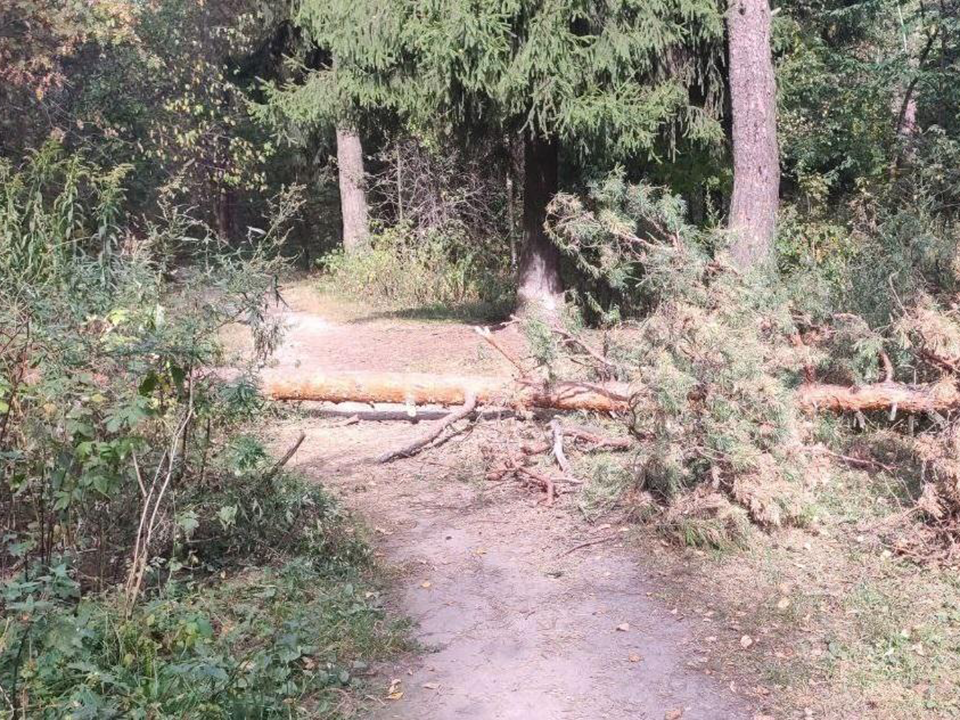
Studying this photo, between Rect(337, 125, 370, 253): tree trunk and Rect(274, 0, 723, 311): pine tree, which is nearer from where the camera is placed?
Rect(274, 0, 723, 311): pine tree

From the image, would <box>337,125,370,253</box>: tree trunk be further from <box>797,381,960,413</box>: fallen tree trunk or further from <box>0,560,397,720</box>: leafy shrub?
<box>0,560,397,720</box>: leafy shrub

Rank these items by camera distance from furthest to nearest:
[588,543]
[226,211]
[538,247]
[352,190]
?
[226,211] → [352,190] → [538,247] → [588,543]

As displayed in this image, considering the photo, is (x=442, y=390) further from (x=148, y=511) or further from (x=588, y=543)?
(x=148, y=511)

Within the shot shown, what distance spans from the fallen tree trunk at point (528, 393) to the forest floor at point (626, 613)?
0.66 m

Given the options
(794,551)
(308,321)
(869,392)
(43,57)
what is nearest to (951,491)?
(794,551)

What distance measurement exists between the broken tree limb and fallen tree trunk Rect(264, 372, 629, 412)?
90 millimetres

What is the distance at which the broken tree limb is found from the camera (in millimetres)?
7652

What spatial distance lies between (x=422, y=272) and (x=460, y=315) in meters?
2.81

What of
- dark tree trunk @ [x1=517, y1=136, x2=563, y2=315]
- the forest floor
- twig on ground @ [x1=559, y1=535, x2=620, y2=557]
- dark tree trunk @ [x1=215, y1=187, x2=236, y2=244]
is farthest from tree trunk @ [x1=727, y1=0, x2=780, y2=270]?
dark tree trunk @ [x1=215, y1=187, x2=236, y2=244]

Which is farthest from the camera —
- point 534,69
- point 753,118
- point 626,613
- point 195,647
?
point 753,118

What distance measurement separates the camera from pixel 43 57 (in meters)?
15.7

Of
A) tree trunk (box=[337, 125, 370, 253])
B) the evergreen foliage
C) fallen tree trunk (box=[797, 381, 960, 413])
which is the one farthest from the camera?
tree trunk (box=[337, 125, 370, 253])

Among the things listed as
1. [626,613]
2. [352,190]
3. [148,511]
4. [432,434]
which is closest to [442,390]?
[432,434]

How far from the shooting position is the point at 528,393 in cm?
761
